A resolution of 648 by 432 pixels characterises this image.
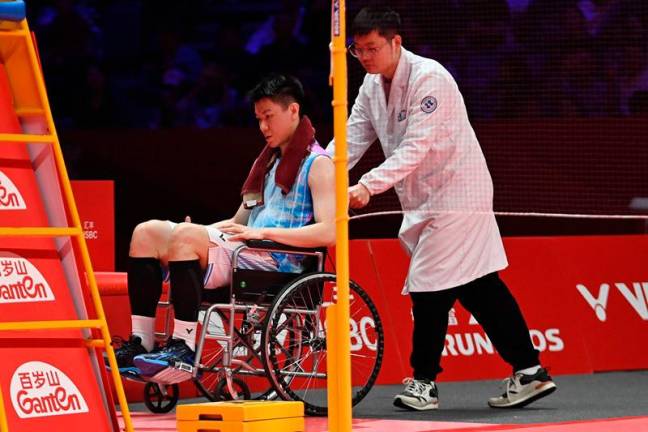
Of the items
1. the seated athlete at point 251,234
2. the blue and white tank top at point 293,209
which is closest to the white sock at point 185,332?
the seated athlete at point 251,234

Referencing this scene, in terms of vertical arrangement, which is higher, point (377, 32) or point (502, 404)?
point (377, 32)

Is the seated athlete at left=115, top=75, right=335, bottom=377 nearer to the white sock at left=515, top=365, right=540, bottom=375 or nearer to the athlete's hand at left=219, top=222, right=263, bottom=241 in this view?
the athlete's hand at left=219, top=222, right=263, bottom=241

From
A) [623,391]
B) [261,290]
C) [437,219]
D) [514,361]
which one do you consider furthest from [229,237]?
[623,391]

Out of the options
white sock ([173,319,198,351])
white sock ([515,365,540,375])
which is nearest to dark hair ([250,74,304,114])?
white sock ([173,319,198,351])

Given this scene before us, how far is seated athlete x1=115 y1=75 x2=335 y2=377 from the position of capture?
5469 mm

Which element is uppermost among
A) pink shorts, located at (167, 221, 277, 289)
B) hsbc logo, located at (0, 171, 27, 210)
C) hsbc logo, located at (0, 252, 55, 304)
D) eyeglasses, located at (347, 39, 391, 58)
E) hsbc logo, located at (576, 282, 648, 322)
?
eyeglasses, located at (347, 39, 391, 58)

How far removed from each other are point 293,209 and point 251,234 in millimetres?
284

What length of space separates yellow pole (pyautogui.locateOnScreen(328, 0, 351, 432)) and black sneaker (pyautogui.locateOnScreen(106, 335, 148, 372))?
4.68 ft

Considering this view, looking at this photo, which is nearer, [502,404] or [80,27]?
[502,404]

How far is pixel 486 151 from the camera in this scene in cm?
912

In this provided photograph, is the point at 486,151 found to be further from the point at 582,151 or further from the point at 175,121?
the point at 175,121

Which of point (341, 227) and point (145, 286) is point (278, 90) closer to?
point (145, 286)

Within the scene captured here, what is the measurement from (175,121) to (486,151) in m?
2.46

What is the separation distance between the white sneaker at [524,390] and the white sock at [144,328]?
64.5 inches
